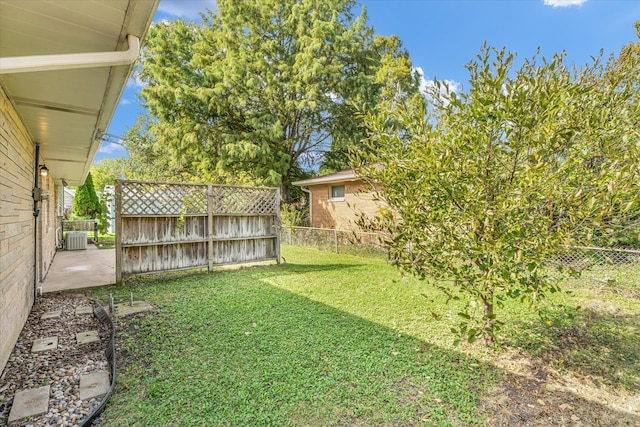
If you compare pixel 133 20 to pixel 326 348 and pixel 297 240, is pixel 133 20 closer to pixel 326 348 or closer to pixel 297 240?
pixel 326 348

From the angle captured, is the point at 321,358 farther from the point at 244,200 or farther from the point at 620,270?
the point at 620,270

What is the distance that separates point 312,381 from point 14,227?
404 centimetres

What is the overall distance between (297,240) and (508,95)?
10890 millimetres

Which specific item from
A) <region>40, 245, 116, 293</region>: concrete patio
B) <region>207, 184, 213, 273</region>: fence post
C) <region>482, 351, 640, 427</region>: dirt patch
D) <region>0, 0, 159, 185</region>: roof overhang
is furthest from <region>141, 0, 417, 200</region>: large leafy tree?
<region>482, 351, 640, 427</region>: dirt patch

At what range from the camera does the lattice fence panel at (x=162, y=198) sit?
21.7ft

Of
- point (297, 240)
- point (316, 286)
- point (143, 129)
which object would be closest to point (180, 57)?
point (143, 129)

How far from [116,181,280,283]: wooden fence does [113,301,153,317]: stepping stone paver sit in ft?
5.57

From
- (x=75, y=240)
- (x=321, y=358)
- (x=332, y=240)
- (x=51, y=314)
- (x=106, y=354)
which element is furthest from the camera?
(x=75, y=240)

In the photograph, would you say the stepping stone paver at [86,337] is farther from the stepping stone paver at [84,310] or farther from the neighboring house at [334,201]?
the neighboring house at [334,201]

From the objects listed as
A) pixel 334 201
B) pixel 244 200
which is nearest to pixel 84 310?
pixel 244 200

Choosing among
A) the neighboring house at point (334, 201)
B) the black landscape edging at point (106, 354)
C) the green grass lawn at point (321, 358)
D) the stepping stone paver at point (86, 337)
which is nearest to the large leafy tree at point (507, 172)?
the green grass lawn at point (321, 358)

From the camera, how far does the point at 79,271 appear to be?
8086mm

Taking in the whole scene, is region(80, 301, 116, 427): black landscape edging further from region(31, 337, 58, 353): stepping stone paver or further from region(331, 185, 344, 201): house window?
region(331, 185, 344, 201): house window

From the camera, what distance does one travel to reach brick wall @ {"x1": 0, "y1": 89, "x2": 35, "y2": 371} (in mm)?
3273
